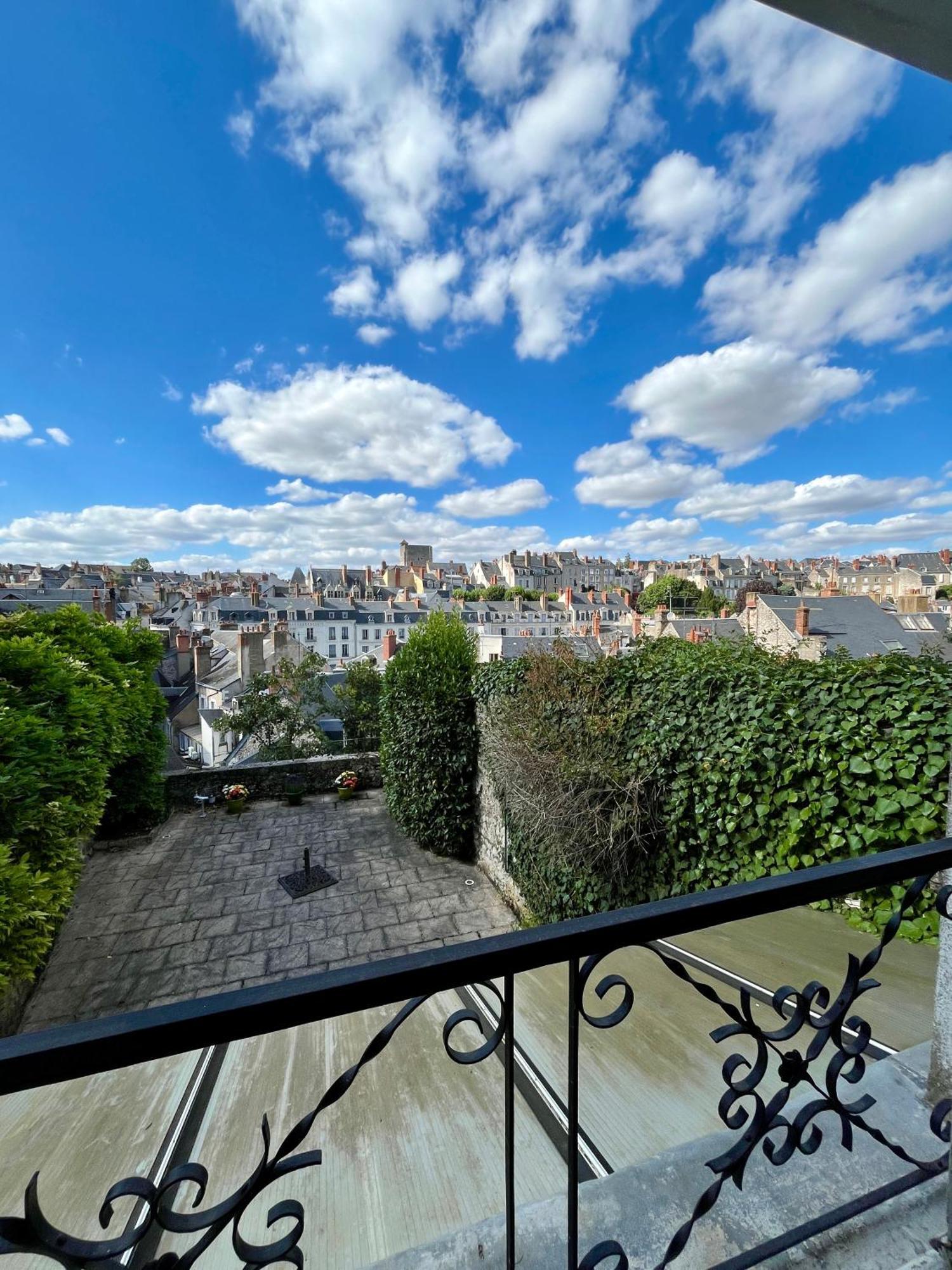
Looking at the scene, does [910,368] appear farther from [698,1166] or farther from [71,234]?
[71,234]

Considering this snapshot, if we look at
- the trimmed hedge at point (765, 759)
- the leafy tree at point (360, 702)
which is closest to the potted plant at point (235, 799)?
the leafy tree at point (360, 702)

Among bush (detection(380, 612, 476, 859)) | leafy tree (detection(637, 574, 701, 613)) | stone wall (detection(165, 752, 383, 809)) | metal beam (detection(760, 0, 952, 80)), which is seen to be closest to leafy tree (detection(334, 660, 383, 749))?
stone wall (detection(165, 752, 383, 809))

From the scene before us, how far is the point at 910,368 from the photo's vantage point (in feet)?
19.3

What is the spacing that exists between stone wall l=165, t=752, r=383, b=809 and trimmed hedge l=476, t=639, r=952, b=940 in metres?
6.16

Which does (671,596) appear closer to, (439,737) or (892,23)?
(439,737)

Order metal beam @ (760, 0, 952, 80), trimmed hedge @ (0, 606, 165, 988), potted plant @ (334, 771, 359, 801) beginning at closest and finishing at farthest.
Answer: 1. metal beam @ (760, 0, 952, 80)
2. trimmed hedge @ (0, 606, 165, 988)
3. potted plant @ (334, 771, 359, 801)

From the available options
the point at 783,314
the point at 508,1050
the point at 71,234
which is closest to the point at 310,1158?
the point at 508,1050

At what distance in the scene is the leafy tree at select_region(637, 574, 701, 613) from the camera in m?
59.7

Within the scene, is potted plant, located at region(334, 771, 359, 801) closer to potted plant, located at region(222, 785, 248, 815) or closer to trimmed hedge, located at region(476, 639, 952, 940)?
potted plant, located at region(222, 785, 248, 815)

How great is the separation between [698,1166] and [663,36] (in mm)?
5719

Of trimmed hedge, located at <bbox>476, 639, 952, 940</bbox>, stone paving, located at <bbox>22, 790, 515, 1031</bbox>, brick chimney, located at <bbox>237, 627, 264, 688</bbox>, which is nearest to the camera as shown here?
trimmed hedge, located at <bbox>476, 639, 952, 940</bbox>

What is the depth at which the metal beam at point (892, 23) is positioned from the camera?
1162mm

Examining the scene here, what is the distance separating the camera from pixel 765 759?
3646 millimetres

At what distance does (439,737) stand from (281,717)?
724 cm
